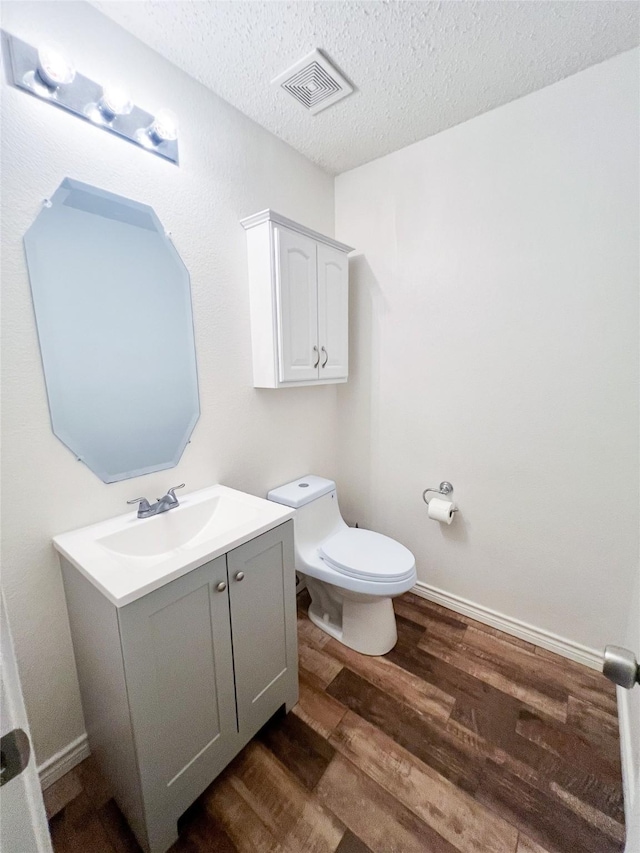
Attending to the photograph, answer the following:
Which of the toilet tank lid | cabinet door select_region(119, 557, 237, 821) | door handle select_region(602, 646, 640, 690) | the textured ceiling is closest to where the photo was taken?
door handle select_region(602, 646, 640, 690)

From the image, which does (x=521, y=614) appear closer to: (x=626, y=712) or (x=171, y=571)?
(x=626, y=712)

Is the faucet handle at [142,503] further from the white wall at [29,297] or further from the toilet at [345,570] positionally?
the toilet at [345,570]

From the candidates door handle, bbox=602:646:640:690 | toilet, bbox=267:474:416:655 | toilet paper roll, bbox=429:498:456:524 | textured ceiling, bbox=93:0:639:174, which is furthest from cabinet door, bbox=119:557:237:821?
textured ceiling, bbox=93:0:639:174

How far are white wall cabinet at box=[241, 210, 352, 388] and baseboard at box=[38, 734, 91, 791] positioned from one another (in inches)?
59.3

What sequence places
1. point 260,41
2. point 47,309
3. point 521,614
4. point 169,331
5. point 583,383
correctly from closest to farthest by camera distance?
point 47,309, point 260,41, point 169,331, point 583,383, point 521,614

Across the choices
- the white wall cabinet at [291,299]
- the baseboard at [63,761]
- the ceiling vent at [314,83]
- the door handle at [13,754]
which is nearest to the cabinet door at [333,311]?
the white wall cabinet at [291,299]

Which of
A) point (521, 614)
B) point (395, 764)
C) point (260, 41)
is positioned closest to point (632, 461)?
point (521, 614)

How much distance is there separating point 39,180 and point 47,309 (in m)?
0.37

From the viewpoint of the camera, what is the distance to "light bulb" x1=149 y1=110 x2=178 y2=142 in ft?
3.99

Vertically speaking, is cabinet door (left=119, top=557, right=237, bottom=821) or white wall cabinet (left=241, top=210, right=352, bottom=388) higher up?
white wall cabinet (left=241, top=210, right=352, bottom=388)

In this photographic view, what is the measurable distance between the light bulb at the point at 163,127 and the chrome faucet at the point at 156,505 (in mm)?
1260

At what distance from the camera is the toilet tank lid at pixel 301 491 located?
1754 millimetres

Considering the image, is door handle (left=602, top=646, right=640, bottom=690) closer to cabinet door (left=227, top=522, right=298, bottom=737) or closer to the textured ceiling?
cabinet door (left=227, top=522, right=298, bottom=737)

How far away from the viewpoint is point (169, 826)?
3.28ft
